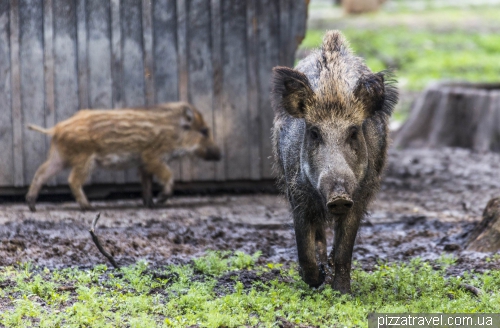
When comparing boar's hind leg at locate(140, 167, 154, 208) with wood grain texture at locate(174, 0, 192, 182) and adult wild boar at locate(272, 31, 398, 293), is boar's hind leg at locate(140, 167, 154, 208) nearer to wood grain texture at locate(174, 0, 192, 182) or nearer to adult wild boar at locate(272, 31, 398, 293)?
wood grain texture at locate(174, 0, 192, 182)

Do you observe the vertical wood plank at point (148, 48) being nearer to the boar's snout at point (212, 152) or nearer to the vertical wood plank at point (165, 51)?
the vertical wood plank at point (165, 51)

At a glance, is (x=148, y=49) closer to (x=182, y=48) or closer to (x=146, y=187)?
(x=182, y=48)

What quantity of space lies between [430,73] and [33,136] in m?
12.1

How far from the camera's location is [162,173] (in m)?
8.67

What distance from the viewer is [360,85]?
4992mm

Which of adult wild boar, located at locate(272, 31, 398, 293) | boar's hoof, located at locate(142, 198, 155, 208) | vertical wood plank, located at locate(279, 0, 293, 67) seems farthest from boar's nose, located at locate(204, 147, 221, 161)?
adult wild boar, located at locate(272, 31, 398, 293)

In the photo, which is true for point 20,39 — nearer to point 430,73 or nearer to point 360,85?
point 360,85

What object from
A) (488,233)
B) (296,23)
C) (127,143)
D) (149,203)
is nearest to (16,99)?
(127,143)

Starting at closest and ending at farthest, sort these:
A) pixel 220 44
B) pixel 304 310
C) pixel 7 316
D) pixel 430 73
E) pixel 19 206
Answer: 1. pixel 7 316
2. pixel 304 310
3. pixel 19 206
4. pixel 220 44
5. pixel 430 73

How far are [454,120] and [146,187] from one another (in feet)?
20.7

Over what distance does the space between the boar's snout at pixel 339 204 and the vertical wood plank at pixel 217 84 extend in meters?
4.95

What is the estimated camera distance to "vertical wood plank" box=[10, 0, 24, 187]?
27.7 feet

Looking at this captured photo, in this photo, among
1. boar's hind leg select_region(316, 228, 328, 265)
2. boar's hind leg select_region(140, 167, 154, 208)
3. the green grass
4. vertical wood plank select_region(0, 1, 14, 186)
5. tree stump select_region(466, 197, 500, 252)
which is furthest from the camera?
boar's hind leg select_region(140, 167, 154, 208)

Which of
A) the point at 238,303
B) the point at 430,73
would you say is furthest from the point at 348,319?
the point at 430,73
